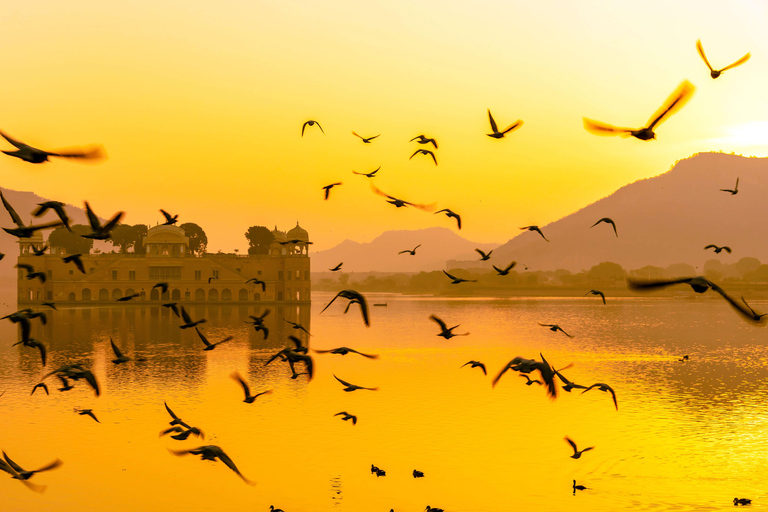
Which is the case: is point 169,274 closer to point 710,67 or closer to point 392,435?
point 392,435

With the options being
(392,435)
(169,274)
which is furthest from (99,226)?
(169,274)

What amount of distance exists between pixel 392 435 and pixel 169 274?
358 ft

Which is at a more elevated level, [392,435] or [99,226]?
[99,226]

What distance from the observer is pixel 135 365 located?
5394 cm

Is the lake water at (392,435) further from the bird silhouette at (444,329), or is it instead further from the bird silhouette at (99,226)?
the bird silhouette at (99,226)

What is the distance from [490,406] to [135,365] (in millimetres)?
29433

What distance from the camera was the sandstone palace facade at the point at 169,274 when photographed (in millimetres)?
129250

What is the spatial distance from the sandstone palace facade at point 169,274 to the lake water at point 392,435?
69.9m

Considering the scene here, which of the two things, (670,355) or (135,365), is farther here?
(670,355)

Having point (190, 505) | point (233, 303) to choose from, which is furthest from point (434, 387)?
point (233, 303)

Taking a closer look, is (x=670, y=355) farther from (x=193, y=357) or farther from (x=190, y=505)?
(x=190, y=505)

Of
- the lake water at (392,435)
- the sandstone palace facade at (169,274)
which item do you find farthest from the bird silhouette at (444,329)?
the sandstone palace facade at (169,274)

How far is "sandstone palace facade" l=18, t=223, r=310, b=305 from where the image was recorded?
12925 cm

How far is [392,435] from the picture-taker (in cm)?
3133
